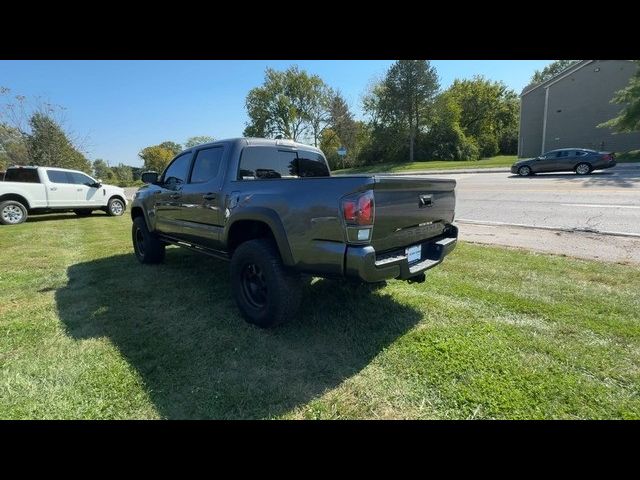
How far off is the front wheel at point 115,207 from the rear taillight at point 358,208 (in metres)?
13.1

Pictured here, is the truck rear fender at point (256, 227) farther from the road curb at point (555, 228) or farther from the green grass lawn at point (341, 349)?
the road curb at point (555, 228)

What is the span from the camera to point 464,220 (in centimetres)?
874

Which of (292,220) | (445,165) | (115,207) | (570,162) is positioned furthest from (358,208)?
(445,165)

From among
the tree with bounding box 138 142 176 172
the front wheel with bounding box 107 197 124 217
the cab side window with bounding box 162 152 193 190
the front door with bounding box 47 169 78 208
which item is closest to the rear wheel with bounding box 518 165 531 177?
the cab side window with bounding box 162 152 193 190

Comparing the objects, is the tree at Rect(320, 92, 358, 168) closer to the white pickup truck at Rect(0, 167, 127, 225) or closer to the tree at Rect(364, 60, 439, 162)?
the tree at Rect(364, 60, 439, 162)

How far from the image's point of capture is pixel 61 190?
1130 cm

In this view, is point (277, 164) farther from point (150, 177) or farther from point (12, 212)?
point (12, 212)

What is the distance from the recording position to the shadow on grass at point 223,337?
93.1 inches

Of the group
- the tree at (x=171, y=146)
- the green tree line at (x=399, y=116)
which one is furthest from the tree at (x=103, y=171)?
the green tree line at (x=399, y=116)
